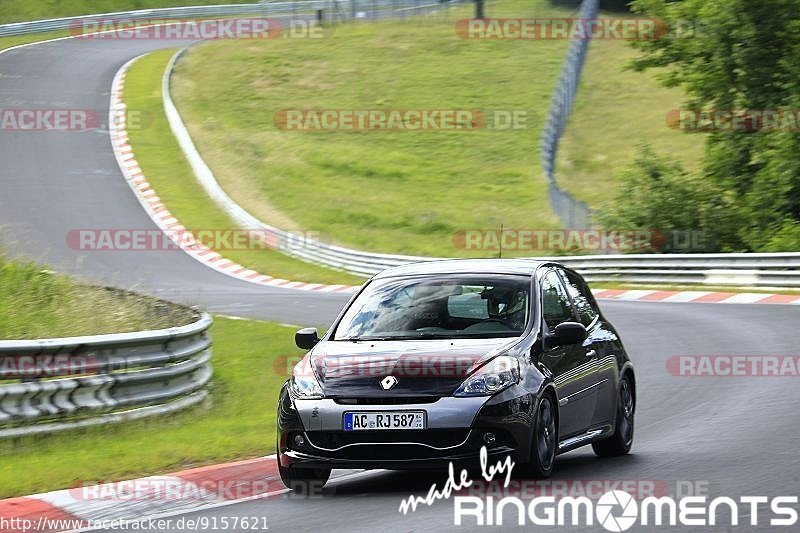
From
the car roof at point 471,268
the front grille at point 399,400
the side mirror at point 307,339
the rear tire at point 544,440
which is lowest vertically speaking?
the rear tire at point 544,440

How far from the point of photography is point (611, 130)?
2057 inches

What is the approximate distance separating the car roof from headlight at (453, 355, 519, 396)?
116cm

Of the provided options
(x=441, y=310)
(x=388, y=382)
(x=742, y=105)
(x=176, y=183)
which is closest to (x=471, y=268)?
(x=441, y=310)

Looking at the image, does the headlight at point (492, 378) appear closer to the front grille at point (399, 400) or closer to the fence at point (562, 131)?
the front grille at point (399, 400)

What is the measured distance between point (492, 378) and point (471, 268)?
1.45 meters

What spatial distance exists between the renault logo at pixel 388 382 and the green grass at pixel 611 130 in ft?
111

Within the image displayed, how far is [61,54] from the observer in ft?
196

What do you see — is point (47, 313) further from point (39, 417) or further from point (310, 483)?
point (310, 483)

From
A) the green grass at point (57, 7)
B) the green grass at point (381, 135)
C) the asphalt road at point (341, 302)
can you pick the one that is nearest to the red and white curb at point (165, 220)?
the asphalt road at point (341, 302)

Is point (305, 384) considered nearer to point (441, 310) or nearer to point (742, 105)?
point (441, 310)

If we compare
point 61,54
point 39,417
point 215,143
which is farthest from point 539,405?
point 61,54

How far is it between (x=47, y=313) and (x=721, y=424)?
264 inches

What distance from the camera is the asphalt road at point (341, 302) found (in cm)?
866

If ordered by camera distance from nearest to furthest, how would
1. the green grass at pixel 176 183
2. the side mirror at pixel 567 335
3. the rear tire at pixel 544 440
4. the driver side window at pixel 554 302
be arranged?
the rear tire at pixel 544 440
the side mirror at pixel 567 335
the driver side window at pixel 554 302
the green grass at pixel 176 183
